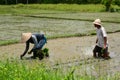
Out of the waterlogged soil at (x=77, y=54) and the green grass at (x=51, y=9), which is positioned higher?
the waterlogged soil at (x=77, y=54)

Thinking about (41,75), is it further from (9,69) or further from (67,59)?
(67,59)

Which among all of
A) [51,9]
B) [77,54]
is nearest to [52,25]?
[77,54]

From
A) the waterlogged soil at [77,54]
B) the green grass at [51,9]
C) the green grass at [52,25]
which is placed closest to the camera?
the waterlogged soil at [77,54]

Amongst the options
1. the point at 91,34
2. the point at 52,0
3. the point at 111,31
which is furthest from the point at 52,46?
the point at 52,0

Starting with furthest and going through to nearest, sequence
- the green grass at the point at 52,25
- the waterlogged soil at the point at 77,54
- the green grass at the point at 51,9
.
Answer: the green grass at the point at 51,9 < the green grass at the point at 52,25 < the waterlogged soil at the point at 77,54

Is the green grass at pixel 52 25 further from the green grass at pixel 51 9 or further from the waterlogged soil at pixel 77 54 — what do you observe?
the green grass at pixel 51 9

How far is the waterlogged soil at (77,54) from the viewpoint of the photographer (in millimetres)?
6957

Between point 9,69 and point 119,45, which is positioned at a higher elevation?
point 9,69

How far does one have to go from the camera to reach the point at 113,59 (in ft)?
26.5

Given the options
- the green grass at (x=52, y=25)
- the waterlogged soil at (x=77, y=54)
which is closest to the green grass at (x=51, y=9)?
the green grass at (x=52, y=25)

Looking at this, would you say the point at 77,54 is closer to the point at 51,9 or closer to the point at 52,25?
the point at 52,25

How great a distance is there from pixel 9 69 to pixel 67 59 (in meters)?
Result: 3.69

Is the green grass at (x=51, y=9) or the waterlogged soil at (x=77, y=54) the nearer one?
the waterlogged soil at (x=77, y=54)

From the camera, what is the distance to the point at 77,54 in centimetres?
873
